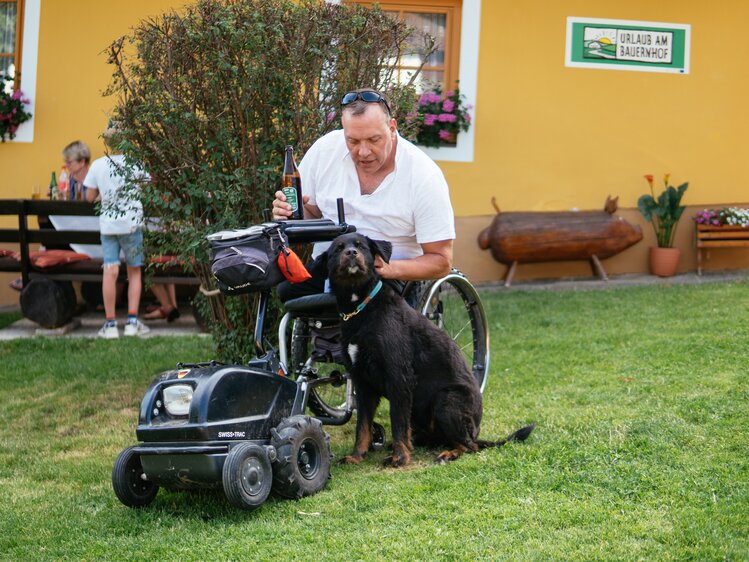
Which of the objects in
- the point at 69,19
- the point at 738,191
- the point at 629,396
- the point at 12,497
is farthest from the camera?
the point at 738,191

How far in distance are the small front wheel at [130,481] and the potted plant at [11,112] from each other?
276 inches

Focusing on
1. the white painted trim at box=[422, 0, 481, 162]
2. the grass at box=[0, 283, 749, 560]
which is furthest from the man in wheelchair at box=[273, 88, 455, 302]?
the white painted trim at box=[422, 0, 481, 162]

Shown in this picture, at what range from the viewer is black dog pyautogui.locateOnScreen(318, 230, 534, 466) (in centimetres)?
437

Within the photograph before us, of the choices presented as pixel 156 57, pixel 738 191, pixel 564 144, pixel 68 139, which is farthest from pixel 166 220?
pixel 738 191

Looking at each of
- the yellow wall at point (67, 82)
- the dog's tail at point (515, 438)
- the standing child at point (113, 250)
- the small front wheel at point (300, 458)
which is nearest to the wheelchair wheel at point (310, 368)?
the small front wheel at point (300, 458)

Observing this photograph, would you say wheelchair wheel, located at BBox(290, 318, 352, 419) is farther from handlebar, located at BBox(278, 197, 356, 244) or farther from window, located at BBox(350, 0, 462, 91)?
window, located at BBox(350, 0, 462, 91)

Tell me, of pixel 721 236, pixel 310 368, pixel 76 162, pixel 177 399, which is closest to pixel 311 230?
pixel 310 368

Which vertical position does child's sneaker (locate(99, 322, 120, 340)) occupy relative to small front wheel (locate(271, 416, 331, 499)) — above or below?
above

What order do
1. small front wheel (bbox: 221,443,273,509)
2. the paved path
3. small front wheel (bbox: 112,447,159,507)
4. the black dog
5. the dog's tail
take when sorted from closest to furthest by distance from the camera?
small front wheel (bbox: 221,443,273,509), small front wheel (bbox: 112,447,159,507), the black dog, the dog's tail, the paved path

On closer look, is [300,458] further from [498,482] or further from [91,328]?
[91,328]

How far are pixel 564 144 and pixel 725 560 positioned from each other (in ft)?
25.7

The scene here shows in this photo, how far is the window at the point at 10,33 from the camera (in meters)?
10.3

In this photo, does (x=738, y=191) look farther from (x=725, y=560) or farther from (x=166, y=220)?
(x=725, y=560)

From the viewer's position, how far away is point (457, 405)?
182 inches
